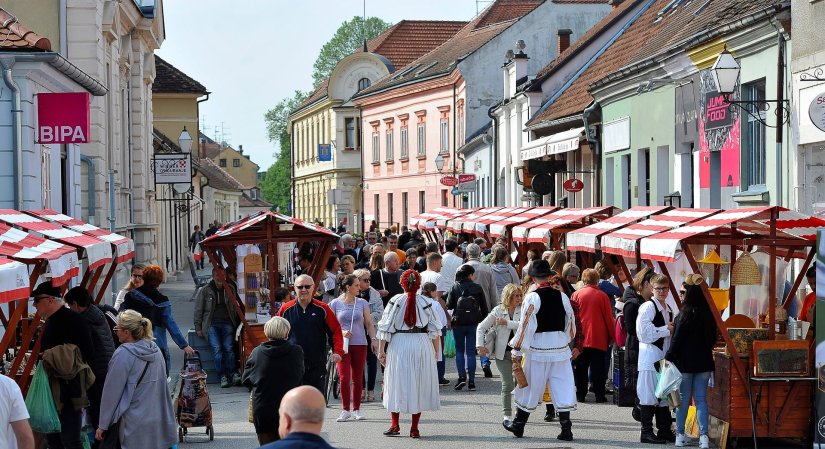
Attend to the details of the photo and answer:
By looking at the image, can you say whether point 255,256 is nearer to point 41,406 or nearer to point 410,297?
point 410,297

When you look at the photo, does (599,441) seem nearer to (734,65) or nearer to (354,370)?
(354,370)

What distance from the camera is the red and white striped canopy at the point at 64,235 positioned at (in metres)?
12.5

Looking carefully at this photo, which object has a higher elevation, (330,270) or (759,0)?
(759,0)

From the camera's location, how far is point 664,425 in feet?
42.6

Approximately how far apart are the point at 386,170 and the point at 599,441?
5603cm

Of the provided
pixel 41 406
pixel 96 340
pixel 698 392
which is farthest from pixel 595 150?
pixel 41 406

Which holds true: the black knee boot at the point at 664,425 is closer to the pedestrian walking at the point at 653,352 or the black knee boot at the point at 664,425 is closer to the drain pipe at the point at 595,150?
the pedestrian walking at the point at 653,352

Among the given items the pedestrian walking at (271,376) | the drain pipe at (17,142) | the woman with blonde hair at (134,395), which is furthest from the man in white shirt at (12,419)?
the drain pipe at (17,142)

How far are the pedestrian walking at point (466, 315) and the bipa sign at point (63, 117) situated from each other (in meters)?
5.82

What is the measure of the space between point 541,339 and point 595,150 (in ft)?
57.8

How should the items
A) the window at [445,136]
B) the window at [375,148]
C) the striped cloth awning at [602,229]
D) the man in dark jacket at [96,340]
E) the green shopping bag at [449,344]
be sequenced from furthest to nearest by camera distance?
1. the window at [375,148]
2. the window at [445,136]
3. the green shopping bag at [449,344]
4. the striped cloth awning at [602,229]
5. the man in dark jacket at [96,340]

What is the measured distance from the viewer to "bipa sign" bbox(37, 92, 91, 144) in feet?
63.7

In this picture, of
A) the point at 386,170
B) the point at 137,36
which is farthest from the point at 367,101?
the point at 137,36

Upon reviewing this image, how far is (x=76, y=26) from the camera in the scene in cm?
2745
